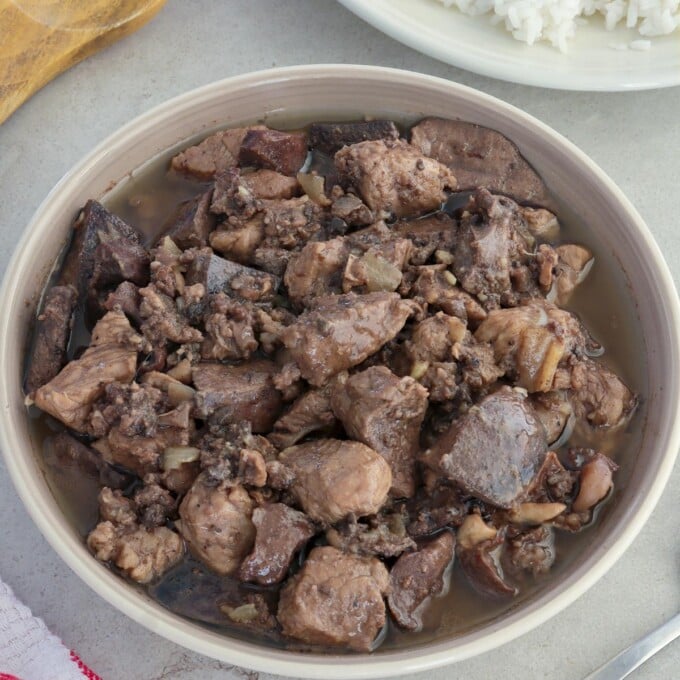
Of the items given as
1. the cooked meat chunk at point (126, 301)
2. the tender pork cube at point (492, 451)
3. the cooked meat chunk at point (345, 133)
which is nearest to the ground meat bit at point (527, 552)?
the tender pork cube at point (492, 451)

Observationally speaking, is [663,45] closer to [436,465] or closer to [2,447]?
[436,465]

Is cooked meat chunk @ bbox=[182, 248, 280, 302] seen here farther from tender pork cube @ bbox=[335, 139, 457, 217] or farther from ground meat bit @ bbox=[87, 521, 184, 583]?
ground meat bit @ bbox=[87, 521, 184, 583]

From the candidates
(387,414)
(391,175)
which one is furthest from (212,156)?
(387,414)

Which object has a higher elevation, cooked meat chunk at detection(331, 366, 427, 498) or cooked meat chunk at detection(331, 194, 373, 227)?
cooked meat chunk at detection(331, 194, 373, 227)

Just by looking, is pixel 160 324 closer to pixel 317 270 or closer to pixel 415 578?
pixel 317 270

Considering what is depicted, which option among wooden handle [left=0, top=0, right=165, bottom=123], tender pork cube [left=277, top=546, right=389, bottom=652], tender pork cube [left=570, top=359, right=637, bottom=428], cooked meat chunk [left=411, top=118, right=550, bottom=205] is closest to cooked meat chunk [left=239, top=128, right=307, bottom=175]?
cooked meat chunk [left=411, top=118, right=550, bottom=205]

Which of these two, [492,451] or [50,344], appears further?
[50,344]

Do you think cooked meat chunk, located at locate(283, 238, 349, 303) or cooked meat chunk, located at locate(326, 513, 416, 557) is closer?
cooked meat chunk, located at locate(326, 513, 416, 557)
